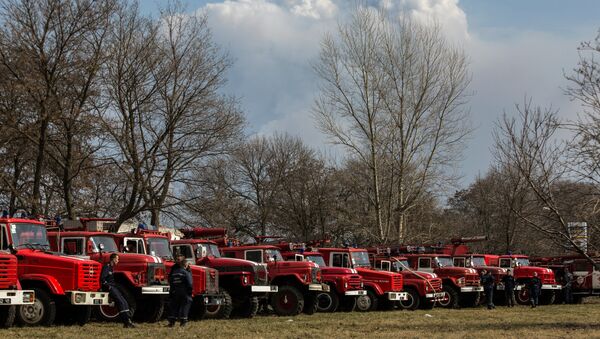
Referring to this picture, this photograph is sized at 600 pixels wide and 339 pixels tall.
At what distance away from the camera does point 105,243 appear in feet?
→ 63.5

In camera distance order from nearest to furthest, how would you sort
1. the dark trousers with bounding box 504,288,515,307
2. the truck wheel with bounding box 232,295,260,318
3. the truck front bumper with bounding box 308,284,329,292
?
the truck wheel with bounding box 232,295,260,318 < the truck front bumper with bounding box 308,284,329,292 < the dark trousers with bounding box 504,288,515,307

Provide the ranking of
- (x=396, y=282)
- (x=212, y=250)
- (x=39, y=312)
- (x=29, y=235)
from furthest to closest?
(x=396, y=282)
(x=212, y=250)
(x=29, y=235)
(x=39, y=312)

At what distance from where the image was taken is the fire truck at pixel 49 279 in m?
16.0

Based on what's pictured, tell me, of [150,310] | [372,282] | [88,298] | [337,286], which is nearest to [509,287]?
[372,282]

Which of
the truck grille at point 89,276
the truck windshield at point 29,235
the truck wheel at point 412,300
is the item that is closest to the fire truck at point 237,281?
the truck grille at point 89,276

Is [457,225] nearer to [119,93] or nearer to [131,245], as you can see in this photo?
[119,93]

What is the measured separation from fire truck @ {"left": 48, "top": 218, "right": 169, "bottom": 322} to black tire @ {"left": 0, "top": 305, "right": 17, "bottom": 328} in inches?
108

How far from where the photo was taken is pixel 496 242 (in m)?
55.8

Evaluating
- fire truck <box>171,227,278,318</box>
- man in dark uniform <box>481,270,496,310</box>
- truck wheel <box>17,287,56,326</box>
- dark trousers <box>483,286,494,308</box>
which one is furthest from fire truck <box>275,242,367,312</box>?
truck wheel <box>17,287,56,326</box>

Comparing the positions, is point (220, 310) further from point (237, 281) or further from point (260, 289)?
point (260, 289)

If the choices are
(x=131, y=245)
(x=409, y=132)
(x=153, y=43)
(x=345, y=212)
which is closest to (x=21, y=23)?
(x=153, y=43)

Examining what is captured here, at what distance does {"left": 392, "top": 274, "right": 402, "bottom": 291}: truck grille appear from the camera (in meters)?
26.7

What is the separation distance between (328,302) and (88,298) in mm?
10217

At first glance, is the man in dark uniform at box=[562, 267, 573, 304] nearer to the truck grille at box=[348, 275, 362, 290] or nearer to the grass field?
the truck grille at box=[348, 275, 362, 290]
